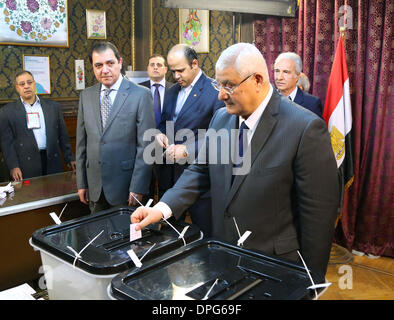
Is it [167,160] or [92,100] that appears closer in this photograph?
[92,100]

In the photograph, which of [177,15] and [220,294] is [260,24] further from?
[220,294]

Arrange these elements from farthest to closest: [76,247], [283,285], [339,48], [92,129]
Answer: [339,48] < [92,129] < [76,247] < [283,285]

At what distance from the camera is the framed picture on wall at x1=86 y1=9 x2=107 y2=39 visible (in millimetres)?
5449

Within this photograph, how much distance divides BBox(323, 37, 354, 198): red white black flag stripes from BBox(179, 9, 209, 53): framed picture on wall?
1.99m

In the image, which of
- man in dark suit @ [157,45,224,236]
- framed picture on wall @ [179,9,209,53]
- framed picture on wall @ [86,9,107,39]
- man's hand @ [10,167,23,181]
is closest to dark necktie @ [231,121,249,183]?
man in dark suit @ [157,45,224,236]

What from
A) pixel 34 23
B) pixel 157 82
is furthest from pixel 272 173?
pixel 34 23

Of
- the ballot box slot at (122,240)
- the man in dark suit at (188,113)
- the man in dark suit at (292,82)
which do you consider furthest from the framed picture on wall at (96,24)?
the ballot box slot at (122,240)

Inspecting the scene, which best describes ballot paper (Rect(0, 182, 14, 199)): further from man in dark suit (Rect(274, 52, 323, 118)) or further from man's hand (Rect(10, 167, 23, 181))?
man in dark suit (Rect(274, 52, 323, 118))

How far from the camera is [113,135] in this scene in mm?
2455

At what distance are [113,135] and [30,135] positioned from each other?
1.60 metres

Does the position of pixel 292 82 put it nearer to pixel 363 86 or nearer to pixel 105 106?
pixel 363 86
